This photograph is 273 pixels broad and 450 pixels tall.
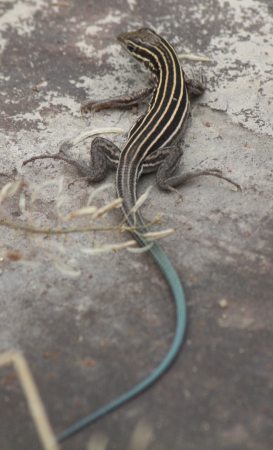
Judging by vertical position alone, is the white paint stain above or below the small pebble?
above

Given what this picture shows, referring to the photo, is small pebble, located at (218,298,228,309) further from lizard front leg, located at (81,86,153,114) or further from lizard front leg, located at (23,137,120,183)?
lizard front leg, located at (81,86,153,114)

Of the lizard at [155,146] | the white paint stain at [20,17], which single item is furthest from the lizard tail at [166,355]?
the white paint stain at [20,17]

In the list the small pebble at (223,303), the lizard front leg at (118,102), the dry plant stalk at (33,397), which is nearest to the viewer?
the dry plant stalk at (33,397)

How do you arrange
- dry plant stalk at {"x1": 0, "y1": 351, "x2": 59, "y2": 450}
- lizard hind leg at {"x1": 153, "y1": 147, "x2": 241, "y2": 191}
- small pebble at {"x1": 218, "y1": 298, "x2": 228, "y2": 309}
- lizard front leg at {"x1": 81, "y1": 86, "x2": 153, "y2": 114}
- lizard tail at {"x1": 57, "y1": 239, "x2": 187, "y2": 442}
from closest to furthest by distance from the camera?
dry plant stalk at {"x1": 0, "y1": 351, "x2": 59, "y2": 450}
lizard tail at {"x1": 57, "y1": 239, "x2": 187, "y2": 442}
small pebble at {"x1": 218, "y1": 298, "x2": 228, "y2": 309}
lizard hind leg at {"x1": 153, "y1": 147, "x2": 241, "y2": 191}
lizard front leg at {"x1": 81, "y1": 86, "x2": 153, "y2": 114}

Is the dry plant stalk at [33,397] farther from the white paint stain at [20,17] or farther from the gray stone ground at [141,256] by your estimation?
the white paint stain at [20,17]

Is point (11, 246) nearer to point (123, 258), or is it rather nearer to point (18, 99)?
point (123, 258)

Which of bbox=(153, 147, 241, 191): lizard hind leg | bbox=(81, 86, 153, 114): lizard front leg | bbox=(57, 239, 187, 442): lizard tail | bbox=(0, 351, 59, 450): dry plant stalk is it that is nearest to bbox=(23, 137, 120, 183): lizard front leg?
bbox=(153, 147, 241, 191): lizard hind leg

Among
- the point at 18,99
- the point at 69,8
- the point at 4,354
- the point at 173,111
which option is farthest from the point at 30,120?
the point at 4,354
